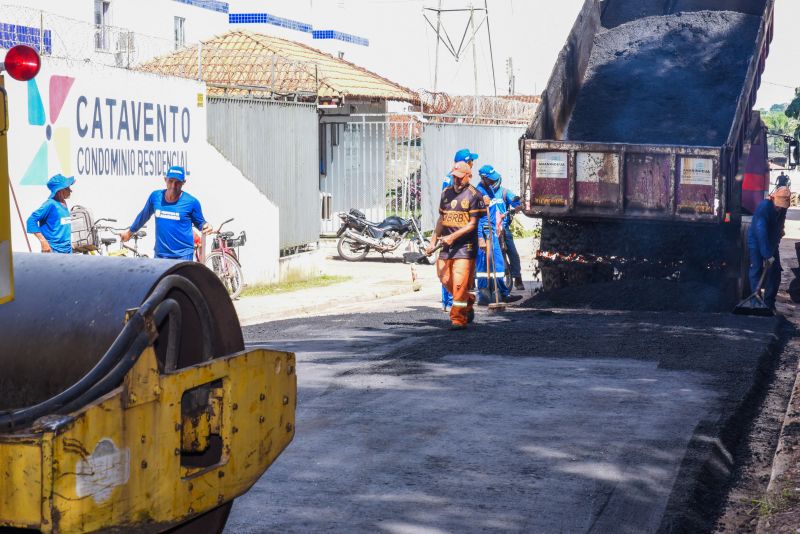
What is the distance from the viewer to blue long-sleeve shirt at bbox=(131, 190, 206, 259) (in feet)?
36.5

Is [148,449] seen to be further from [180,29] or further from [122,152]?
[180,29]

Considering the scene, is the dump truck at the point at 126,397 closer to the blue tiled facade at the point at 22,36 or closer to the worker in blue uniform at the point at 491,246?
the worker in blue uniform at the point at 491,246

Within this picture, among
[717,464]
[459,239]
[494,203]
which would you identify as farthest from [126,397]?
[494,203]

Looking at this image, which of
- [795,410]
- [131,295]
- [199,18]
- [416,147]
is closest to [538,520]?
[131,295]

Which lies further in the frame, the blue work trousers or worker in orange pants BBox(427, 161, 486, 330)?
the blue work trousers

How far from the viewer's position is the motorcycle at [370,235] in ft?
72.8

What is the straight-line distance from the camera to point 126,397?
3.40 metres

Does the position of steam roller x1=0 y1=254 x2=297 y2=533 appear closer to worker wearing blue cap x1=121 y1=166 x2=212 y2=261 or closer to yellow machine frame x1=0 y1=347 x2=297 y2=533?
yellow machine frame x1=0 y1=347 x2=297 y2=533

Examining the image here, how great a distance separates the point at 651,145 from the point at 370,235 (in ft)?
32.7

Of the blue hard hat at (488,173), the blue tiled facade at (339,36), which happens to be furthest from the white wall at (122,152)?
the blue tiled facade at (339,36)

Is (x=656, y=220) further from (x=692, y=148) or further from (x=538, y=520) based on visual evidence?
(x=538, y=520)

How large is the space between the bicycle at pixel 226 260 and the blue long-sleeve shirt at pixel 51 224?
450 centimetres

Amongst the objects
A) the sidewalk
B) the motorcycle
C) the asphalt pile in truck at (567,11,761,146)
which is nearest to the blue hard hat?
the asphalt pile in truck at (567,11,761,146)

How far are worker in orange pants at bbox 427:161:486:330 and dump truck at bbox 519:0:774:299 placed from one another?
1.82 meters
